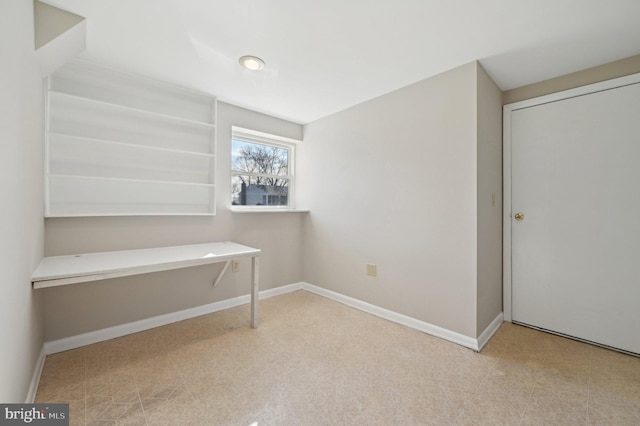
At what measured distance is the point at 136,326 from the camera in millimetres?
2354

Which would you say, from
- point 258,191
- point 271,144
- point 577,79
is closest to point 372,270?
point 258,191

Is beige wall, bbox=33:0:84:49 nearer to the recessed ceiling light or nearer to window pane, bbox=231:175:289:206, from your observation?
the recessed ceiling light

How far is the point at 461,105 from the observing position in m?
2.15

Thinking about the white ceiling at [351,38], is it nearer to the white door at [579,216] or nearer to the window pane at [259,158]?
the white door at [579,216]

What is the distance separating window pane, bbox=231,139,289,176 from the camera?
3.16 m

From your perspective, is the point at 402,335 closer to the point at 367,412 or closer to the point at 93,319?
the point at 367,412

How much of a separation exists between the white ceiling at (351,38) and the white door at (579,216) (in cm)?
40

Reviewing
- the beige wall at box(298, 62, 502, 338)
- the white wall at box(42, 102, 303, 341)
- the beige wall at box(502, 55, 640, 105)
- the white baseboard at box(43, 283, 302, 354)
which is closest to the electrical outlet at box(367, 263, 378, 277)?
the beige wall at box(298, 62, 502, 338)

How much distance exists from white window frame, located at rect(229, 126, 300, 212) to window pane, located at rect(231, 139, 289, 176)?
37mm

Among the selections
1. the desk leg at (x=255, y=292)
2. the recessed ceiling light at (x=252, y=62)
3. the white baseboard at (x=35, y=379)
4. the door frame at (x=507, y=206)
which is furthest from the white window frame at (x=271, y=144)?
the door frame at (x=507, y=206)

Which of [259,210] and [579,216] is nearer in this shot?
[579,216]

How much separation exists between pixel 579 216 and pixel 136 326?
3860 mm

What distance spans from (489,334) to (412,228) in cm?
107

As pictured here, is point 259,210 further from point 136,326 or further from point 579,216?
point 579,216
